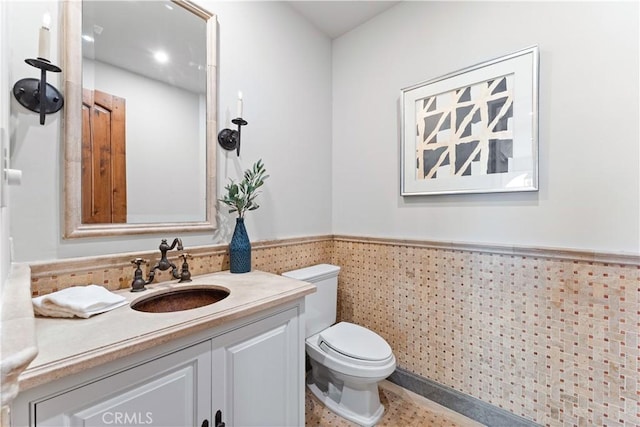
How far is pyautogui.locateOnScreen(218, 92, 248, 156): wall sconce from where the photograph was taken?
5.04 feet

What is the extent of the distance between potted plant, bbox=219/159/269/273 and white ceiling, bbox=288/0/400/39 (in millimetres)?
1199

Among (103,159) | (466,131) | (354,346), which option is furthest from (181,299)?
(466,131)

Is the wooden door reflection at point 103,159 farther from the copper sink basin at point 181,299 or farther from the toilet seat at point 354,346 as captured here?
the toilet seat at point 354,346

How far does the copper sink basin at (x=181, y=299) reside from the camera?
45.2 inches

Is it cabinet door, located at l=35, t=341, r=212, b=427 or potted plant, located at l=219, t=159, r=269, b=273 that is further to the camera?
potted plant, located at l=219, t=159, r=269, b=273

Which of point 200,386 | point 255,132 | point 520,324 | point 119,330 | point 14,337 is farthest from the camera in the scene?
point 255,132

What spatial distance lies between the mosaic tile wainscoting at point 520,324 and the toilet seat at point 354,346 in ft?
0.99

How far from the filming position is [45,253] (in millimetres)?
1031

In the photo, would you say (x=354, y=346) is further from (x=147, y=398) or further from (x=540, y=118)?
(x=540, y=118)

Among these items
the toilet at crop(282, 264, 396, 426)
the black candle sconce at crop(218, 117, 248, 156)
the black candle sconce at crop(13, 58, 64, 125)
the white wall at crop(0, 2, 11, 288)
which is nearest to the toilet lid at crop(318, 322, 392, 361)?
the toilet at crop(282, 264, 396, 426)

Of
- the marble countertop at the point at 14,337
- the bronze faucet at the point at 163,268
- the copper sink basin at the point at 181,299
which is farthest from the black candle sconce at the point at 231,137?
the marble countertop at the point at 14,337

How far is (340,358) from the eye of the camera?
4.87 ft

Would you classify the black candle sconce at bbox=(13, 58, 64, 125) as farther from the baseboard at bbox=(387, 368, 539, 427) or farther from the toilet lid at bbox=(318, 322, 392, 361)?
the baseboard at bbox=(387, 368, 539, 427)

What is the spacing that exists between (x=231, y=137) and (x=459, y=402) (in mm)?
1984
